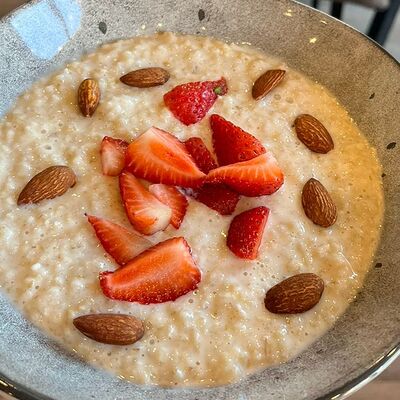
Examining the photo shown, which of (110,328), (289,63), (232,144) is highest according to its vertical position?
(289,63)

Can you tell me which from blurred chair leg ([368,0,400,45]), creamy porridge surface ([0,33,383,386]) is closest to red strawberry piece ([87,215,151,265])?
creamy porridge surface ([0,33,383,386])

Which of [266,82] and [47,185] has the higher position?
[266,82]

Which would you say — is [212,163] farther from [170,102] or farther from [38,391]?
[38,391]

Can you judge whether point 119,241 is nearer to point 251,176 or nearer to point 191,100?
point 251,176

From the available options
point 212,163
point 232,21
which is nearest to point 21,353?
point 212,163

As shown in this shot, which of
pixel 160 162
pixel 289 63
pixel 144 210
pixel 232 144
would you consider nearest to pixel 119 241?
pixel 144 210

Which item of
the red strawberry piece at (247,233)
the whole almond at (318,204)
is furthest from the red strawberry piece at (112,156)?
the whole almond at (318,204)
